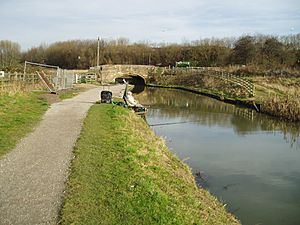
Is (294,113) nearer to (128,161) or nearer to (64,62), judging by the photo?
(128,161)

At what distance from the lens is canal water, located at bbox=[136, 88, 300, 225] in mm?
10453

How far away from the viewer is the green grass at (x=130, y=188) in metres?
6.44

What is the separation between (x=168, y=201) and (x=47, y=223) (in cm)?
259

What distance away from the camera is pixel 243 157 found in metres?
15.8

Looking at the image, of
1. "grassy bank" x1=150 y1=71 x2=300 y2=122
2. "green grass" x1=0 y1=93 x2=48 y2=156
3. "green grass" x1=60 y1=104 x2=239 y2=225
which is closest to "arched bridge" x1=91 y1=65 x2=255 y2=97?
"grassy bank" x1=150 y1=71 x2=300 y2=122

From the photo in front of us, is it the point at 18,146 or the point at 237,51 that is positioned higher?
the point at 237,51

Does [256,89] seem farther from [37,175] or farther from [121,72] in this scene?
[37,175]

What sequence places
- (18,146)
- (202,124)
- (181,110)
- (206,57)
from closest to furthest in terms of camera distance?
1. (18,146)
2. (202,124)
3. (181,110)
4. (206,57)

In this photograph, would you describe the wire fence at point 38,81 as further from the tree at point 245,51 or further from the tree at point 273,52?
the tree at point 245,51

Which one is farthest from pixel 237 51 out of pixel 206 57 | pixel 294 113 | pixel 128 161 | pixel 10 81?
pixel 128 161

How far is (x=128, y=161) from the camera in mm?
9773

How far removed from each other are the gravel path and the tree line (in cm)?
4861

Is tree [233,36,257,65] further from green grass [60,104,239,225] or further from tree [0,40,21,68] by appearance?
green grass [60,104,239,225]

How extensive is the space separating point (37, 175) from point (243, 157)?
1005 cm
